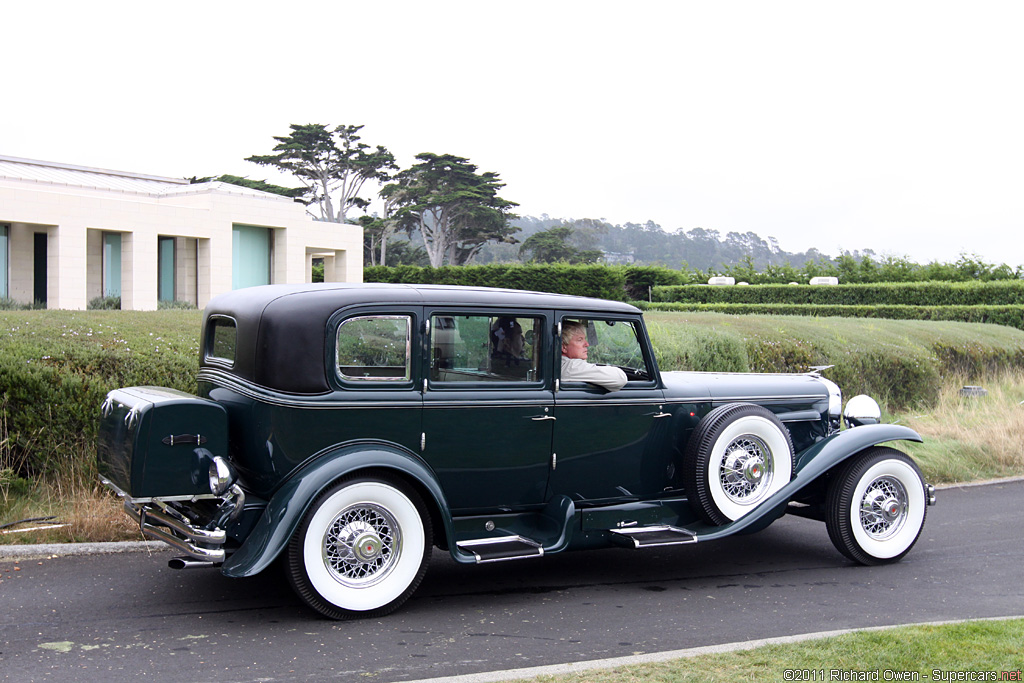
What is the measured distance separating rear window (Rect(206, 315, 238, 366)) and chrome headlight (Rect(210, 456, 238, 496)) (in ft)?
2.64

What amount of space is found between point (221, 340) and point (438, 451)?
1.61 meters

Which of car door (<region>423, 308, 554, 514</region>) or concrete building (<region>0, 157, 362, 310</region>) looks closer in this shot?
car door (<region>423, 308, 554, 514</region>)

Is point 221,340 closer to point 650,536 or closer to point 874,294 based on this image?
point 650,536

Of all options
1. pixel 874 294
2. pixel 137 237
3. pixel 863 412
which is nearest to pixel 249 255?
pixel 137 237

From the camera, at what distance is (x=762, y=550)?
6574mm

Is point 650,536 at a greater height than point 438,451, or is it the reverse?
point 438,451

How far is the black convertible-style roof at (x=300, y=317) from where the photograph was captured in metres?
4.73

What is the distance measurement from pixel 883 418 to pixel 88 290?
982 inches

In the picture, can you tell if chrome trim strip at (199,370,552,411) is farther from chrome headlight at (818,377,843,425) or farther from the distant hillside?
the distant hillside

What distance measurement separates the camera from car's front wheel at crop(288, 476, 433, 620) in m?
4.58

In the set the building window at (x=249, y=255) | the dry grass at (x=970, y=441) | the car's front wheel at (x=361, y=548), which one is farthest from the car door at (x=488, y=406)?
the building window at (x=249, y=255)

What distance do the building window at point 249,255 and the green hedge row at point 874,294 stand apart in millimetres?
17155

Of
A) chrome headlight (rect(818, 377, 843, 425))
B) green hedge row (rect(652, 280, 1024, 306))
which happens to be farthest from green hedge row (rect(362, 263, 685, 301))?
chrome headlight (rect(818, 377, 843, 425))

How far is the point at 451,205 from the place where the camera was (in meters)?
69.1
